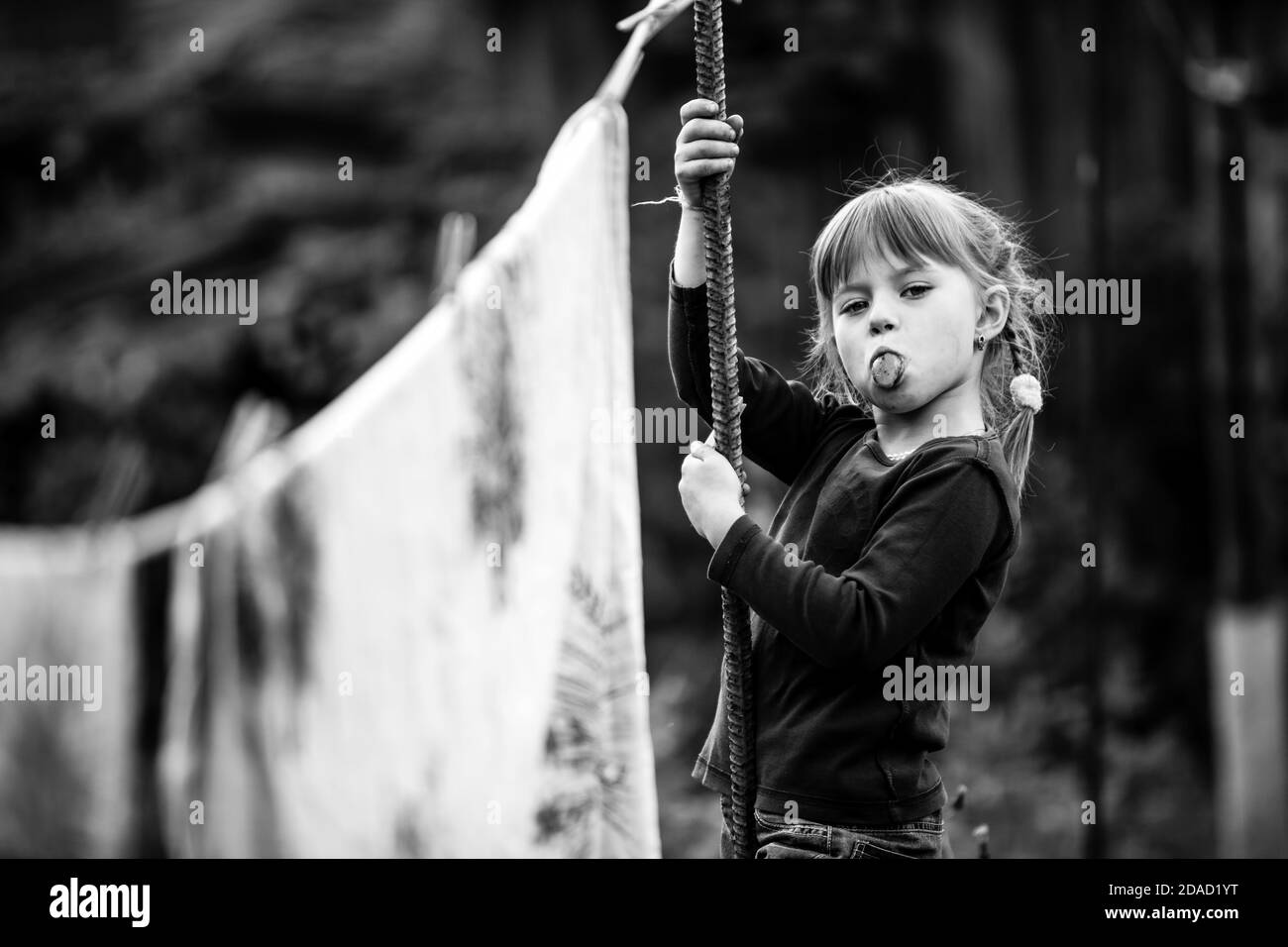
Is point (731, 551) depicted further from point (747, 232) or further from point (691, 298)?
point (747, 232)

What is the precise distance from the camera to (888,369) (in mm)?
1010

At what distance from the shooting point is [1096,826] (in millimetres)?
2240

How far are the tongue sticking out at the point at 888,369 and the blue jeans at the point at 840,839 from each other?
12.7 inches

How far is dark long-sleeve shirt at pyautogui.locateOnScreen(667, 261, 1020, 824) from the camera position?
3.08ft

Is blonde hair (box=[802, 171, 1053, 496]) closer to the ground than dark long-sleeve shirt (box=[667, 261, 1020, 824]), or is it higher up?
higher up

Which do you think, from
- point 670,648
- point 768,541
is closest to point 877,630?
point 768,541

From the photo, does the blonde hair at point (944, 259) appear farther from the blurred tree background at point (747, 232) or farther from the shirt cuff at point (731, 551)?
the blurred tree background at point (747, 232)

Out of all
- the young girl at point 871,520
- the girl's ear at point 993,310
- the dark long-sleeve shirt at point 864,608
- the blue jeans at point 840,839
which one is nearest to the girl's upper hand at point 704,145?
the young girl at point 871,520

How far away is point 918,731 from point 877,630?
103 millimetres

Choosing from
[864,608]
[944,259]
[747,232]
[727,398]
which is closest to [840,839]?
[864,608]

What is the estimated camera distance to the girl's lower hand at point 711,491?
38.6 inches

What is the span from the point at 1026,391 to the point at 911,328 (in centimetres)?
12

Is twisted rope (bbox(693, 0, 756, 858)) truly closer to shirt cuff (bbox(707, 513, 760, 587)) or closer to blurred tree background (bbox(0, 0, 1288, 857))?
shirt cuff (bbox(707, 513, 760, 587))

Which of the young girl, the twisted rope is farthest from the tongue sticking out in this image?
the twisted rope
